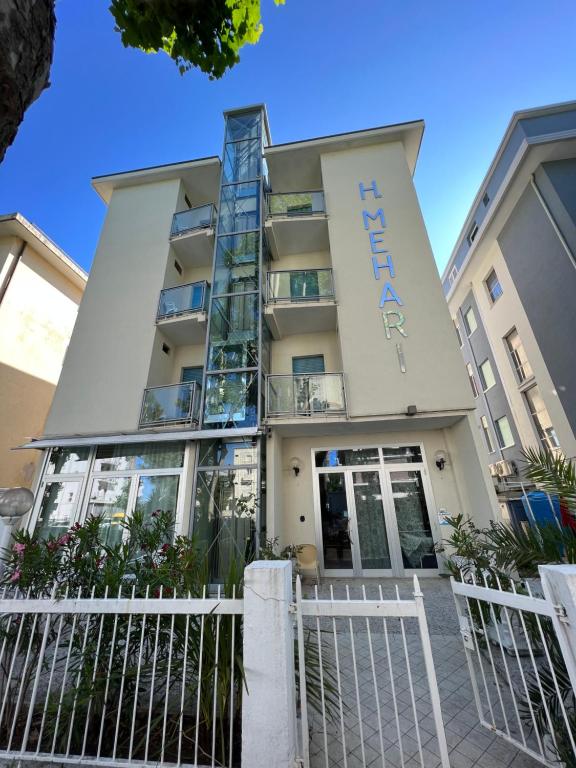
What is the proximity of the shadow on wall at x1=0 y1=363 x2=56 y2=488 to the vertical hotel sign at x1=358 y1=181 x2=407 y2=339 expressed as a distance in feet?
40.0

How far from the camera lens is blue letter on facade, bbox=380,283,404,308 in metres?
8.83

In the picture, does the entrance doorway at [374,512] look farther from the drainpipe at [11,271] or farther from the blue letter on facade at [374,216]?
the drainpipe at [11,271]

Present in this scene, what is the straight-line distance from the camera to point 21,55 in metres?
1.89

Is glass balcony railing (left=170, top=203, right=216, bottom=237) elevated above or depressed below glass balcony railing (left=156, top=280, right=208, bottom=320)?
above

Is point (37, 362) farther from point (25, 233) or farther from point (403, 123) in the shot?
point (403, 123)

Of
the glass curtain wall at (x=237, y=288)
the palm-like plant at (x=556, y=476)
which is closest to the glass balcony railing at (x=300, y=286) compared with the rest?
the glass curtain wall at (x=237, y=288)

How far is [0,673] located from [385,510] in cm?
766

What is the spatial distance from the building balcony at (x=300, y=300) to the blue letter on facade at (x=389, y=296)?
1.39 m

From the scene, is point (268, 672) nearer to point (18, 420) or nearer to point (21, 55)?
point (21, 55)

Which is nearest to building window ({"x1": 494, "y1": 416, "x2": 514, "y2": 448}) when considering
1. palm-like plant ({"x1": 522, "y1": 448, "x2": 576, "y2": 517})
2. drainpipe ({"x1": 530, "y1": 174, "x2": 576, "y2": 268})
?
drainpipe ({"x1": 530, "y1": 174, "x2": 576, "y2": 268})

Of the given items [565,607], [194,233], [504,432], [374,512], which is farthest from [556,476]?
[504,432]

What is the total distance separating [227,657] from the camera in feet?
8.16

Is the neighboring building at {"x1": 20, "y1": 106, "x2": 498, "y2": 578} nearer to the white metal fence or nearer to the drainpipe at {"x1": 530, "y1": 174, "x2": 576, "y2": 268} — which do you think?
the white metal fence

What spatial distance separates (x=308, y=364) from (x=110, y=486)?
6.60 m
